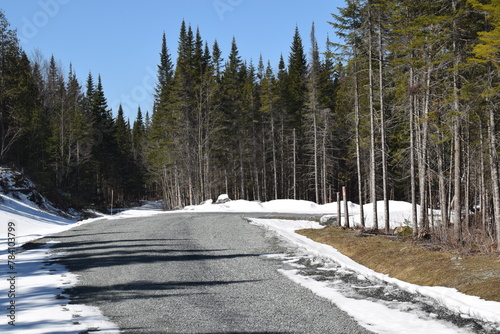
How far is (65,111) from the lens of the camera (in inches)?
1746

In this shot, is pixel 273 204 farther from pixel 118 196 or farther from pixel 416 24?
pixel 118 196

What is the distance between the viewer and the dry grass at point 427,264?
23.7 feet

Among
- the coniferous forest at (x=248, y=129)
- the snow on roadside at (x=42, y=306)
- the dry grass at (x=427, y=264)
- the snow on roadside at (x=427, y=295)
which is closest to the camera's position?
the snow on roadside at (x=42, y=306)

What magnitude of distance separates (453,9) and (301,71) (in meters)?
41.2

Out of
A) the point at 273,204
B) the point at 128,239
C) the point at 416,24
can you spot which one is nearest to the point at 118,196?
the point at 273,204

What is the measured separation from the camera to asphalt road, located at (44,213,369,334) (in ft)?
18.7

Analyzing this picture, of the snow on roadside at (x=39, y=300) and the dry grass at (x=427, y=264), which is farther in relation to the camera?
the dry grass at (x=427, y=264)

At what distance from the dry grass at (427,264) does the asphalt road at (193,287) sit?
239 cm

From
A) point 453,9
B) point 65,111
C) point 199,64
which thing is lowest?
point 453,9

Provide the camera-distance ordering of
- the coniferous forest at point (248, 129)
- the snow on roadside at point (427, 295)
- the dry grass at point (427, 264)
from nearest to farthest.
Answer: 1. the snow on roadside at point (427, 295)
2. the dry grass at point (427, 264)
3. the coniferous forest at point (248, 129)

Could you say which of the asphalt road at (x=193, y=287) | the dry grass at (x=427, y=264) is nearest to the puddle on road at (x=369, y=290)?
the asphalt road at (x=193, y=287)

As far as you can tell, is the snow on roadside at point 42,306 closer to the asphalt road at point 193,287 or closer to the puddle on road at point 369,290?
the asphalt road at point 193,287

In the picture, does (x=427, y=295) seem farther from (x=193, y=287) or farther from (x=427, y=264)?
(x=193, y=287)

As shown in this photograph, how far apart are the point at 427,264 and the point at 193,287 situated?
16.6 feet
